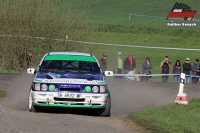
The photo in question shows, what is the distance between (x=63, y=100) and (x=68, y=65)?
5.11 ft

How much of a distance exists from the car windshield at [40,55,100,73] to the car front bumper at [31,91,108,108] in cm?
116

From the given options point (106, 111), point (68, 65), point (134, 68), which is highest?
point (68, 65)

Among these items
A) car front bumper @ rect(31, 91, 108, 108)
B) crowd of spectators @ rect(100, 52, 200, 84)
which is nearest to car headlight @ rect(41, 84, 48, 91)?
car front bumper @ rect(31, 91, 108, 108)

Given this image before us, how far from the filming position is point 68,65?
15.4 meters

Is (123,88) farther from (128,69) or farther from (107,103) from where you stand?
(107,103)

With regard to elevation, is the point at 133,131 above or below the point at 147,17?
below

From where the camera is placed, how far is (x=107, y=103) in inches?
568

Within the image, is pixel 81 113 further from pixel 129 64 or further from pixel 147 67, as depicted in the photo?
pixel 147 67

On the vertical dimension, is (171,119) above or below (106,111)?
below

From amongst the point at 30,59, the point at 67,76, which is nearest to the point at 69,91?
the point at 67,76

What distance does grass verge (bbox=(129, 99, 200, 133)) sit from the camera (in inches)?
515

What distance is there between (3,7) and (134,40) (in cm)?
2295

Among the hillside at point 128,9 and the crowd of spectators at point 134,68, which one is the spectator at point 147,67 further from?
the hillside at point 128,9

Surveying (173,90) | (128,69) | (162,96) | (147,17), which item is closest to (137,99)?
(162,96)
